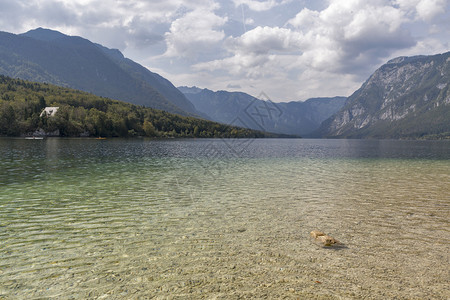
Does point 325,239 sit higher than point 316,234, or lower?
higher

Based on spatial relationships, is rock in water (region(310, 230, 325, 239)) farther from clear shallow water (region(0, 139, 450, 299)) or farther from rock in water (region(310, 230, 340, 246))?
clear shallow water (region(0, 139, 450, 299))

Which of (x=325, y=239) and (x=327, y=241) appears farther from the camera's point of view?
(x=325, y=239)

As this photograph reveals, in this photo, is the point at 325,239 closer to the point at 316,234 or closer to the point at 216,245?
the point at 316,234

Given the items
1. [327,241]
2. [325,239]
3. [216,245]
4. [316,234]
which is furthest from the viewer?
[316,234]

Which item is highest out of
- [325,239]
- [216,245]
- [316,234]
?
[325,239]

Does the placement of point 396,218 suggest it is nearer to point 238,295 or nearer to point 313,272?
point 313,272

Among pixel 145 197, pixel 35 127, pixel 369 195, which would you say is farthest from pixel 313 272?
pixel 35 127

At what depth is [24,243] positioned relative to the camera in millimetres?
12961

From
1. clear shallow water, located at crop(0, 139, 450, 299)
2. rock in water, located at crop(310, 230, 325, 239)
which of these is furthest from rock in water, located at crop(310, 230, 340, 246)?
clear shallow water, located at crop(0, 139, 450, 299)

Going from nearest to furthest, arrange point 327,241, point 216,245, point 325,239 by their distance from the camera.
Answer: point 216,245, point 327,241, point 325,239

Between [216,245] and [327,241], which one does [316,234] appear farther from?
[216,245]

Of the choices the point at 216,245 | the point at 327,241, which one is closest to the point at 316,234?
the point at 327,241

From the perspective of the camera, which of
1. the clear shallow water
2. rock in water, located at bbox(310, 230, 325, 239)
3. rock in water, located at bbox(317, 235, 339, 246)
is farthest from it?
rock in water, located at bbox(310, 230, 325, 239)

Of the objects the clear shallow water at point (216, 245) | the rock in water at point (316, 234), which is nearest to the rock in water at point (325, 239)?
the rock in water at point (316, 234)
